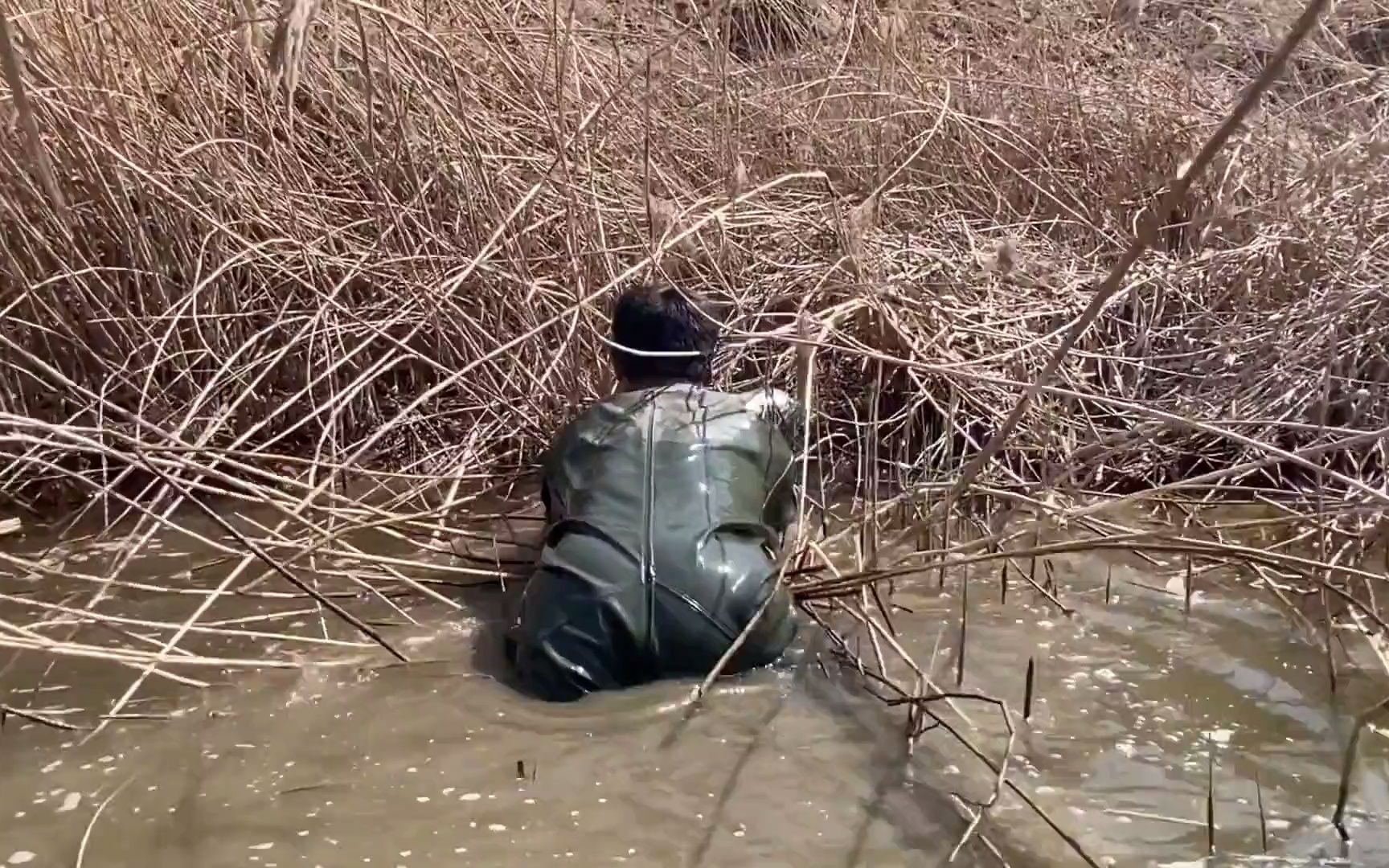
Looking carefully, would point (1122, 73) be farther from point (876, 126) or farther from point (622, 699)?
point (622, 699)

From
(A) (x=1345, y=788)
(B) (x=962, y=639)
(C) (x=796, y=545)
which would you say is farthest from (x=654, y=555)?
(A) (x=1345, y=788)

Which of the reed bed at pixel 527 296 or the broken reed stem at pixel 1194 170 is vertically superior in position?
the broken reed stem at pixel 1194 170

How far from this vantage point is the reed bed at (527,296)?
295 cm

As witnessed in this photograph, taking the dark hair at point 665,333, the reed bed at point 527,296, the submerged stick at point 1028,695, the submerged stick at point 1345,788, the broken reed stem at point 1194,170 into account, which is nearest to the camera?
the broken reed stem at point 1194,170

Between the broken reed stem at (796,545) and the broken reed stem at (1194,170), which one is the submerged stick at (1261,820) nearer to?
the broken reed stem at (1194,170)

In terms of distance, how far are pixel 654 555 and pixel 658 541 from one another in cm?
3

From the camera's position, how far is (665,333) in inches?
110

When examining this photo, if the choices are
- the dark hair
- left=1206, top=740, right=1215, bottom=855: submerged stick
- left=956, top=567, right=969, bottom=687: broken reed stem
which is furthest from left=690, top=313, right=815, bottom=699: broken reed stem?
left=1206, top=740, right=1215, bottom=855: submerged stick

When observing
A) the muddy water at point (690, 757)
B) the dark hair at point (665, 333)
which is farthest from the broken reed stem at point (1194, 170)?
the dark hair at point (665, 333)

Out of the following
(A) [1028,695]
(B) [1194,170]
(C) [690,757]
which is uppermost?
(B) [1194,170]

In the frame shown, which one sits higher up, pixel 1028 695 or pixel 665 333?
pixel 665 333

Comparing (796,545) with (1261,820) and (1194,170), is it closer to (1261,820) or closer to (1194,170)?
(1261,820)

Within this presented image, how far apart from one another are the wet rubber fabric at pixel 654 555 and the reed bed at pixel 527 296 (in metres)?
0.22

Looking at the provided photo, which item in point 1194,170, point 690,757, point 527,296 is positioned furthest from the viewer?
point 527,296
